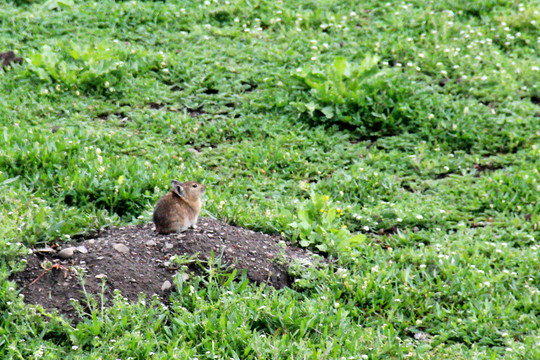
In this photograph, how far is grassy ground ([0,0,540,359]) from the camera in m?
Answer: 5.81

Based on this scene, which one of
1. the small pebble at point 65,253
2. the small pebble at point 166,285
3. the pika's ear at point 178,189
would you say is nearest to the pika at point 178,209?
the pika's ear at point 178,189

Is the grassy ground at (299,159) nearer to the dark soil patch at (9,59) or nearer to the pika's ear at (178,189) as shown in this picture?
the dark soil patch at (9,59)

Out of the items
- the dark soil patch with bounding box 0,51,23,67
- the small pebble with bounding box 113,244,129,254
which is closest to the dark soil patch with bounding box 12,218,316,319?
the small pebble with bounding box 113,244,129,254

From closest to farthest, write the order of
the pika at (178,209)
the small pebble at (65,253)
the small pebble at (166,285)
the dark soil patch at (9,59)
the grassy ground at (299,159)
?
the grassy ground at (299,159) → the small pebble at (166,285) → the small pebble at (65,253) → the pika at (178,209) → the dark soil patch at (9,59)

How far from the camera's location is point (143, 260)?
6.21 meters

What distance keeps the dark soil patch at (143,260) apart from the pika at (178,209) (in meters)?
0.09

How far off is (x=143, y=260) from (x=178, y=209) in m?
0.53

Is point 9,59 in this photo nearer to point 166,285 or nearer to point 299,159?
point 299,159

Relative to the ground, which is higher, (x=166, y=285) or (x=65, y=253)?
(x=65, y=253)

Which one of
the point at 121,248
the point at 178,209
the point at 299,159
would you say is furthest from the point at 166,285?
the point at 299,159

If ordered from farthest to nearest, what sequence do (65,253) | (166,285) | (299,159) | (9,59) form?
(9,59), (299,159), (65,253), (166,285)

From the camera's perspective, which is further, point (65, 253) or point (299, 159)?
point (299, 159)

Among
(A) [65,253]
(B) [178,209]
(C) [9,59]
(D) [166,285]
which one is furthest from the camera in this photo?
(C) [9,59]

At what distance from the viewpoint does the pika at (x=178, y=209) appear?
251 inches
